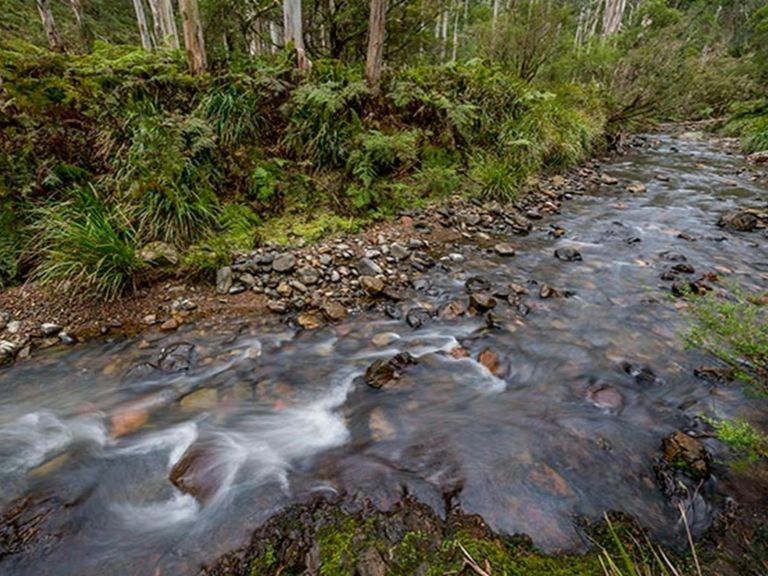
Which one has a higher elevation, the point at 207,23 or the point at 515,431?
the point at 207,23

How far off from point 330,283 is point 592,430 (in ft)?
9.41

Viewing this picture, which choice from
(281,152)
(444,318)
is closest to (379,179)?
(281,152)

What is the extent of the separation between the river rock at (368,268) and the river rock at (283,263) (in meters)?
0.78

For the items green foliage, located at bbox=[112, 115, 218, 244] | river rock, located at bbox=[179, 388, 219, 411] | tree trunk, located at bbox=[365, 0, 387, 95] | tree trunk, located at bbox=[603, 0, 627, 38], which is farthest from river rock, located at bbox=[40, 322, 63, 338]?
tree trunk, located at bbox=[603, 0, 627, 38]

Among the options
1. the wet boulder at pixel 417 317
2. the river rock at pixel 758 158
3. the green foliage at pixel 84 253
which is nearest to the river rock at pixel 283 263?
the green foliage at pixel 84 253

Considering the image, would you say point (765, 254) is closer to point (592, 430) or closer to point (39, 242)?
point (592, 430)

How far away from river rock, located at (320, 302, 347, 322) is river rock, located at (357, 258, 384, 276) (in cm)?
63

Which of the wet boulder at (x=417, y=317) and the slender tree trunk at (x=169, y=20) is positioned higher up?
the slender tree trunk at (x=169, y=20)

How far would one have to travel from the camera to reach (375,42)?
21.5 ft

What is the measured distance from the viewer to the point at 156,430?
108 inches

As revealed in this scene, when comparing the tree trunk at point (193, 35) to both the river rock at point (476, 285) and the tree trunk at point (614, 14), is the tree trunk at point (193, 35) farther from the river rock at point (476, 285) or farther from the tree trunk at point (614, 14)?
the tree trunk at point (614, 14)

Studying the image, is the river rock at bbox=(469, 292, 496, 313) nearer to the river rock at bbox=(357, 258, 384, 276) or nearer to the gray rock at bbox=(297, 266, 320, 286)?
the river rock at bbox=(357, 258, 384, 276)

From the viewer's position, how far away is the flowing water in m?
2.12

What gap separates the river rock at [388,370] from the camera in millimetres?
3157
